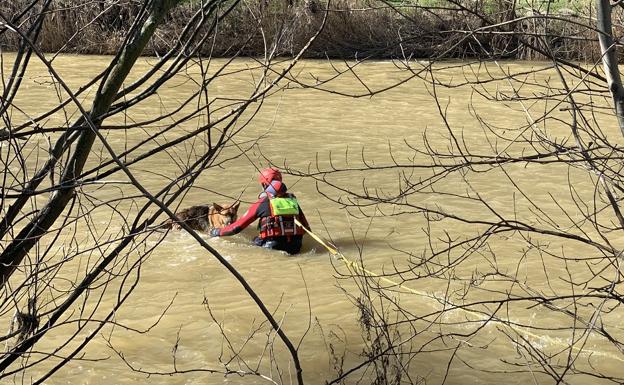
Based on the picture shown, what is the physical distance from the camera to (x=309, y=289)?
840cm

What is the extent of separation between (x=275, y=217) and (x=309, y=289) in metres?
1.07

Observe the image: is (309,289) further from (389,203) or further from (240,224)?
(389,203)

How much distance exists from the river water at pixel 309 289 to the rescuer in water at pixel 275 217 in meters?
0.18

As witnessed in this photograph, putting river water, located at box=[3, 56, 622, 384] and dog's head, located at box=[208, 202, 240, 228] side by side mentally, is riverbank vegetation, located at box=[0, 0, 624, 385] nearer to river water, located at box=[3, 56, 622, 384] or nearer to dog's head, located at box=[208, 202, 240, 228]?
river water, located at box=[3, 56, 622, 384]

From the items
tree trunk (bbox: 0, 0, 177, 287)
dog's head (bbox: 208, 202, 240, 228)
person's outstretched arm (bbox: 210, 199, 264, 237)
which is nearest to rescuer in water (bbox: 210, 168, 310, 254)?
person's outstretched arm (bbox: 210, 199, 264, 237)

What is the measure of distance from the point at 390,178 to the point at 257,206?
3.24 metres

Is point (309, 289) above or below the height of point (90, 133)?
below

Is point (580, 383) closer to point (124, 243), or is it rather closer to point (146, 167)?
point (124, 243)

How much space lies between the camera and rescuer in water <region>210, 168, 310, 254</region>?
9.02 m

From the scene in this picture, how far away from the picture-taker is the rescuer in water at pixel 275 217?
29.6 ft

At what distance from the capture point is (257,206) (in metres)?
9.16

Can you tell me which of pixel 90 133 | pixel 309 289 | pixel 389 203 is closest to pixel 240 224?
pixel 309 289

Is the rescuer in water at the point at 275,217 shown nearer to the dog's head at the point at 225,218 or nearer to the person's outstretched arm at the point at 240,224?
the person's outstretched arm at the point at 240,224

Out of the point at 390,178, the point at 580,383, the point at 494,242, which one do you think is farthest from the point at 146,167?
the point at 580,383
